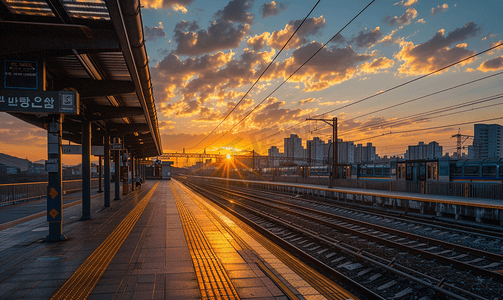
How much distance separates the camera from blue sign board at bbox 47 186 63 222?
9.03 metres

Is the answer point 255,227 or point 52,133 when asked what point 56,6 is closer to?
point 52,133

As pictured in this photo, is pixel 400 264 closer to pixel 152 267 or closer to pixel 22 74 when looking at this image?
pixel 152 267

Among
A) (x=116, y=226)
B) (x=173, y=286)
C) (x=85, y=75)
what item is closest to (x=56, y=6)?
(x=85, y=75)

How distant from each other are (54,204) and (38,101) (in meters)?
3.50

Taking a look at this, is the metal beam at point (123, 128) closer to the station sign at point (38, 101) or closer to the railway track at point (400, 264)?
the station sign at point (38, 101)

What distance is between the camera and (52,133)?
896 cm

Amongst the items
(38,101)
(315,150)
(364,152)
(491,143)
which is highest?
(491,143)

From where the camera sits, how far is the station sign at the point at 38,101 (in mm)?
6941

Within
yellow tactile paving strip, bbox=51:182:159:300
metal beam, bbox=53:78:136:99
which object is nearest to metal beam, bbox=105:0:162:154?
metal beam, bbox=53:78:136:99

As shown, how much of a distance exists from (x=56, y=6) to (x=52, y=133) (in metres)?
4.22

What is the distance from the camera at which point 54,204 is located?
30.0 ft

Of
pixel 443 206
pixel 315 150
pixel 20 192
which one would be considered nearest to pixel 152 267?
pixel 443 206

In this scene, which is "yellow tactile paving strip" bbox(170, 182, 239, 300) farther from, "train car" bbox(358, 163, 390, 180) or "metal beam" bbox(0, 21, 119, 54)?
"train car" bbox(358, 163, 390, 180)

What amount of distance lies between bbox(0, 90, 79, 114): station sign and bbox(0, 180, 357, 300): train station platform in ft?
12.0
